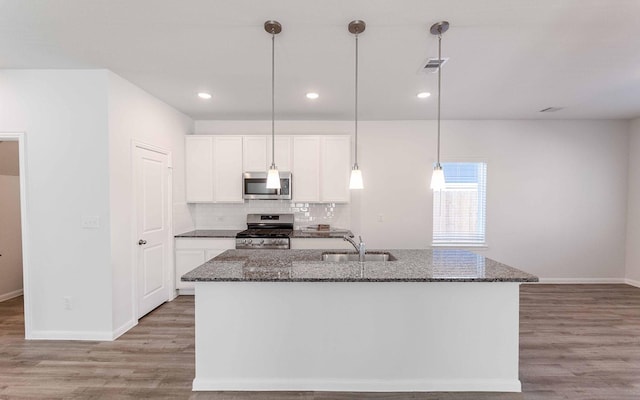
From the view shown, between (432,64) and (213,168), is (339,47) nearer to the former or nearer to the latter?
(432,64)

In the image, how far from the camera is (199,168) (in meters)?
4.53

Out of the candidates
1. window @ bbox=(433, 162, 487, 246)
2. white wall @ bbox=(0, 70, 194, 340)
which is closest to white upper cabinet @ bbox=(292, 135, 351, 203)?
window @ bbox=(433, 162, 487, 246)

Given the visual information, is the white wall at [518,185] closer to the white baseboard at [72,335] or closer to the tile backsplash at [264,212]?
the tile backsplash at [264,212]

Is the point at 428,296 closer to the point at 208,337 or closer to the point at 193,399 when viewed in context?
the point at 208,337

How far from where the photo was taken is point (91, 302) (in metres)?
2.94

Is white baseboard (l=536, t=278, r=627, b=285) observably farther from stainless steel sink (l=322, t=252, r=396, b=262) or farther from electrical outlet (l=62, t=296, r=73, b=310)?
electrical outlet (l=62, t=296, r=73, b=310)

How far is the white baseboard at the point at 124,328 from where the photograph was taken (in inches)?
118

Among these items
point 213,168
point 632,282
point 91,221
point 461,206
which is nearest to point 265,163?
point 213,168

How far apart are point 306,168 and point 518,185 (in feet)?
11.1

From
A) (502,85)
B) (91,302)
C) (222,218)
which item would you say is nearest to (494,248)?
(502,85)

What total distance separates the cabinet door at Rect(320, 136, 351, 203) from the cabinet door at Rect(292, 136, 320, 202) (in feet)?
0.31

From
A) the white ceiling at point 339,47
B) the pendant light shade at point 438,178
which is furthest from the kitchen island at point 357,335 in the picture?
the white ceiling at point 339,47

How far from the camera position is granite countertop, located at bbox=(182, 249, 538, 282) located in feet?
6.45

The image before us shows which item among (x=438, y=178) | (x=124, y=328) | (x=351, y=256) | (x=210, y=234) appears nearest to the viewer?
(x=438, y=178)
